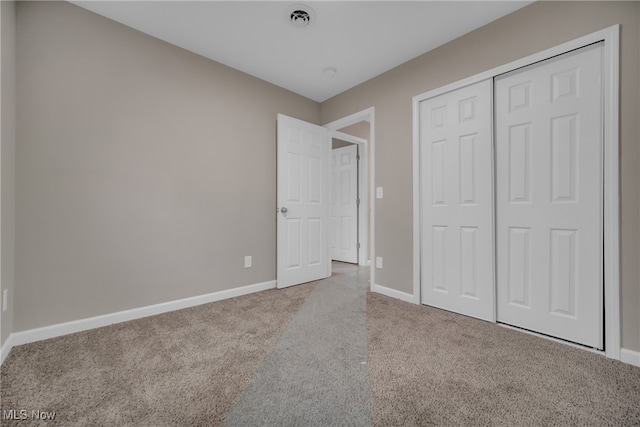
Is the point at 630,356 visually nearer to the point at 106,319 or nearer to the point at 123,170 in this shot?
the point at 106,319

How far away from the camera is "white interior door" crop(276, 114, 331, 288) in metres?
3.20

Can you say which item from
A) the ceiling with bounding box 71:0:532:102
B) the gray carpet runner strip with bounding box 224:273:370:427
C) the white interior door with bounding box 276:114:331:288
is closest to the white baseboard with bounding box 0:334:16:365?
the gray carpet runner strip with bounding box 224:273:370:427

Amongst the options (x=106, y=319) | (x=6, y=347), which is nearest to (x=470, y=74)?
(x=106, y=319)

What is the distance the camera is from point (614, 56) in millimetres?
1639

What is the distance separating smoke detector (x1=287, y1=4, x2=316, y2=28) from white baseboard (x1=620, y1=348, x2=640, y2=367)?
10.0 feet

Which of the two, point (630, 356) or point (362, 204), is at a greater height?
point (362, 204)

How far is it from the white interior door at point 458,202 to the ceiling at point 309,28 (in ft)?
1.76

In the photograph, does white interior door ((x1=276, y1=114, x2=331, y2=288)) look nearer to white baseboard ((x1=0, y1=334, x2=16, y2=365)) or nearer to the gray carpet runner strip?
the gray carpet runner strip

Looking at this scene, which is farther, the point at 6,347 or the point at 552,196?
the point at 552,196

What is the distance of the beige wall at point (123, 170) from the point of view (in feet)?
6.15

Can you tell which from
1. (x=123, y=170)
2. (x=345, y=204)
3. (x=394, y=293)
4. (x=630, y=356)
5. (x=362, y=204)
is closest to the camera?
(x=630, y=356)

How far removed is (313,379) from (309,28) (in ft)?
8.46

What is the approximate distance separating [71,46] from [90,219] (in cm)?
129

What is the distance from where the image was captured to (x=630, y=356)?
62.2 inches
